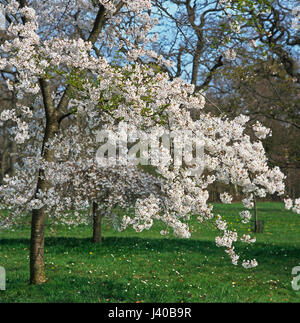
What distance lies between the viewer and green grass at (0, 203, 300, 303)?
595cm

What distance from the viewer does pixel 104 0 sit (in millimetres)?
6230

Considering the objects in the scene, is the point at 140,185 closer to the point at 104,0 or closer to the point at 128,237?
the point at 128,237

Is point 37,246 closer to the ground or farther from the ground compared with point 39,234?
closer to the ground

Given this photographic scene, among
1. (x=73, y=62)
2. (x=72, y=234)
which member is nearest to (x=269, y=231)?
(x=72, y=234)

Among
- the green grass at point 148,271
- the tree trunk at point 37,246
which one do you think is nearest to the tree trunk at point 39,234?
the tree trunk at point 37,246

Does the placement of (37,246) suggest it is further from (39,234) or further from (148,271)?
(148,271)

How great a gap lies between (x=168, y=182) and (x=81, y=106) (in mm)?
1791

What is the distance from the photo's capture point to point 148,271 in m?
7.73

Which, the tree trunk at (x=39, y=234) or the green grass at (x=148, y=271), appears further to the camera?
the tree trunk at (x=39, y=234)

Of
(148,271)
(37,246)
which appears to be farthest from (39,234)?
(148,271)

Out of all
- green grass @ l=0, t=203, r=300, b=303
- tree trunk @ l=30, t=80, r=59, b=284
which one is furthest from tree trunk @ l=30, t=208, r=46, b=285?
green grass @ l=0, t=203, r=300, b=303

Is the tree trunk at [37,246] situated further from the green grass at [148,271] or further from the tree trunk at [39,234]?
the green grass at [148,271]

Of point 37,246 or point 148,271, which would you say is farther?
point 148,271

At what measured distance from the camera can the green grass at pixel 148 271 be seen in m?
5.95
